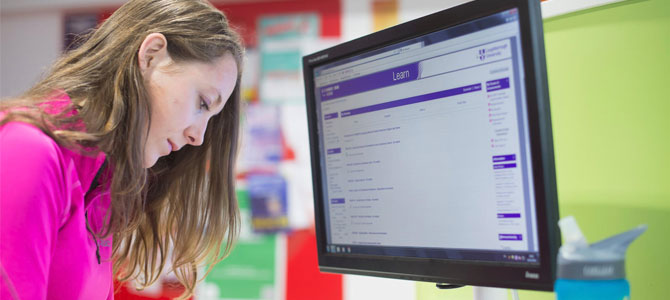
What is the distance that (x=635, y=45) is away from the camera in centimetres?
75

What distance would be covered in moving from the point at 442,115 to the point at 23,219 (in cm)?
51

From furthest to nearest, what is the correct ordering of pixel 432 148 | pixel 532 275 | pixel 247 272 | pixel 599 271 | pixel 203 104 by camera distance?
pixel 247 272, pixel 203 104, pixel 432 148, pixel 532 275, pixel 599 271

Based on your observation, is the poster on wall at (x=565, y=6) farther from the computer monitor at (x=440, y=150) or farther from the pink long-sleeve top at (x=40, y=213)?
the pink long-sleeve top at (x=40, y=213)

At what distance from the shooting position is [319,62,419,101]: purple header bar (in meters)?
0.76

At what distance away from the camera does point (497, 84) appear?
66 centimetres

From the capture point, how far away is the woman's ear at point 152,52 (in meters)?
A: 0.79

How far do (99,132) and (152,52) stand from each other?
141 millimetres

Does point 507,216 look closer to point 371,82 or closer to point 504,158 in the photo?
point 504,158

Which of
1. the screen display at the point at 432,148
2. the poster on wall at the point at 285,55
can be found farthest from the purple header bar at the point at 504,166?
the poster on wall at the point at 285,55

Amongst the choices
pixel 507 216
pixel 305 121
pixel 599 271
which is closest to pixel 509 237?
pixel 507 216

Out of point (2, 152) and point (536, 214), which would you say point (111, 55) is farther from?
point (536, 214)

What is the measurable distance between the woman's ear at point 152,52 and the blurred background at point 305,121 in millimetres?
192

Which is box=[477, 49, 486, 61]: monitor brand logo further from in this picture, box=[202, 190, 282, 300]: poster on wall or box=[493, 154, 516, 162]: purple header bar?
box=[202, 190, 282, 300]: poster on wall

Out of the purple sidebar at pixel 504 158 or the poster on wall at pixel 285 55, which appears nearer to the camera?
the purple sidebar at pixel 504 158
